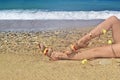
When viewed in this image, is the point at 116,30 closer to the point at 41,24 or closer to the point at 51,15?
the point at 41,24

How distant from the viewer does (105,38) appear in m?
6.93

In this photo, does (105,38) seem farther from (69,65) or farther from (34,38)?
(69,65)

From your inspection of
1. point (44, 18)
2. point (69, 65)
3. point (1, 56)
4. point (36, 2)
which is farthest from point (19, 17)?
point (69, 65)

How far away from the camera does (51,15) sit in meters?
11.2

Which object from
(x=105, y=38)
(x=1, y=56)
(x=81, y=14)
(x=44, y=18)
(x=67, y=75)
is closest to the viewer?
(x=67, y=75)

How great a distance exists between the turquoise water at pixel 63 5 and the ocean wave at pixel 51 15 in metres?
0.69

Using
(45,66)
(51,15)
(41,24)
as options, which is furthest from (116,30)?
(51,15)

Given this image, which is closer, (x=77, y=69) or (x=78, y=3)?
(x=77, y=69)

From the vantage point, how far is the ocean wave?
10.8 meters

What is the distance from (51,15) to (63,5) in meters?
2.29

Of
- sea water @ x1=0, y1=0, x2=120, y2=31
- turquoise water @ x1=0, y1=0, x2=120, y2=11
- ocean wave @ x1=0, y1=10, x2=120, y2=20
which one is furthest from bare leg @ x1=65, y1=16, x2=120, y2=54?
turquoise water @ x1=0, y1=0, x2=120, y2=11

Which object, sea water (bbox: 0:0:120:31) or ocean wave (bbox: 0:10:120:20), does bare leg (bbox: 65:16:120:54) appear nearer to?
sea water (bbox: 0:0:120:31)

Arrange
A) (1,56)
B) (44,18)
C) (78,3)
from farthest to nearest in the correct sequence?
(78,3) → (44,18) → (1,56)

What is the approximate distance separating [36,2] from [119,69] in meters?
9.61
